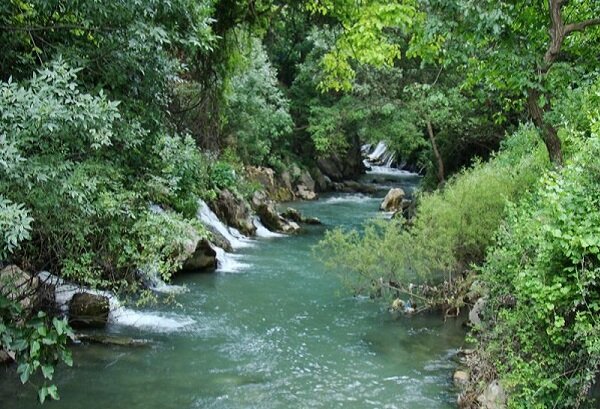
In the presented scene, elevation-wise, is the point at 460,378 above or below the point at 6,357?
below

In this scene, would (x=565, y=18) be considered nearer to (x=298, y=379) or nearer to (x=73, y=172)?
(x=298, y=379)

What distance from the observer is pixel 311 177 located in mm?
31828

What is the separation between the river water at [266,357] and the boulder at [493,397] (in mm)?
882

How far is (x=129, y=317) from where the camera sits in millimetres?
10305

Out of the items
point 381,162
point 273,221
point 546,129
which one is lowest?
point 273,221

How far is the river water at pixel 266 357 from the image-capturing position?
7.59 m

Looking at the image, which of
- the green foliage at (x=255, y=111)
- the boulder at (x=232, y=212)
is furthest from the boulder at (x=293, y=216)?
the green foliage at (x=255, y=111)

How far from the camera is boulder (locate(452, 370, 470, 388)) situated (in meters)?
8.05

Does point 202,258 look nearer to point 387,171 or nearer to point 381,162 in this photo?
point 387,171

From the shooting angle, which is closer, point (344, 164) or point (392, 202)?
point (392, 202)

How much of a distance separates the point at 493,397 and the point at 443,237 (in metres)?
4.26

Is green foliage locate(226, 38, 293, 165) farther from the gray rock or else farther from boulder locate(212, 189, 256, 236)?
the gray rock

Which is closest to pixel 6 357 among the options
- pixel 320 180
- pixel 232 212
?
pixel 232 212

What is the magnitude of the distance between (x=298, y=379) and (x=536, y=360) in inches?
146
